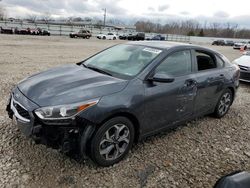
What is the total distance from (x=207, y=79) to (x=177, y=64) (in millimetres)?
748

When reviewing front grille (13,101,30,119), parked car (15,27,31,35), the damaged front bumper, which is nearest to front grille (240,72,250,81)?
the damaged front bumper

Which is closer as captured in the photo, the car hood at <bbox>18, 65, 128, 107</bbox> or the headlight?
the headlight

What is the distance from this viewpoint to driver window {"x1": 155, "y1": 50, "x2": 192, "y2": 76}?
11.4 feet

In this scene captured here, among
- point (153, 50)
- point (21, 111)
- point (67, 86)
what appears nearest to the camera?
point (21, 111)

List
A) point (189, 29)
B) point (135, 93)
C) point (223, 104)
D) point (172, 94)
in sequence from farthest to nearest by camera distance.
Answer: point (189, 29), point (223, 104), point (172, 94), point (135, 93)

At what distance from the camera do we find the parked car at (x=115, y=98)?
265 cm

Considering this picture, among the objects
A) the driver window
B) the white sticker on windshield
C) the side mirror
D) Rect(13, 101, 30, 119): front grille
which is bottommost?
Rect(13, 101, 30, 119): front grille

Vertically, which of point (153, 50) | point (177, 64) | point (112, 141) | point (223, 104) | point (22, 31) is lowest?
point (112, 141)

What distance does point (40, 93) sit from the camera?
9.32ft

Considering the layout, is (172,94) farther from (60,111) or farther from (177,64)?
(60,111)

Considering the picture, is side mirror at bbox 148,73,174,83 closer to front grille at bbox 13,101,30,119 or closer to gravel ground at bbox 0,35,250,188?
gravel ground at bbox 0,35,250,188

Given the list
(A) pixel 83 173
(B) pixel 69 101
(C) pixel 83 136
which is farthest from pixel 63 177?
(B) pixel 69 101

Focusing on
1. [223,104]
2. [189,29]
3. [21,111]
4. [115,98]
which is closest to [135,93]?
[115,98]

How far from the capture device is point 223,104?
4895mm
